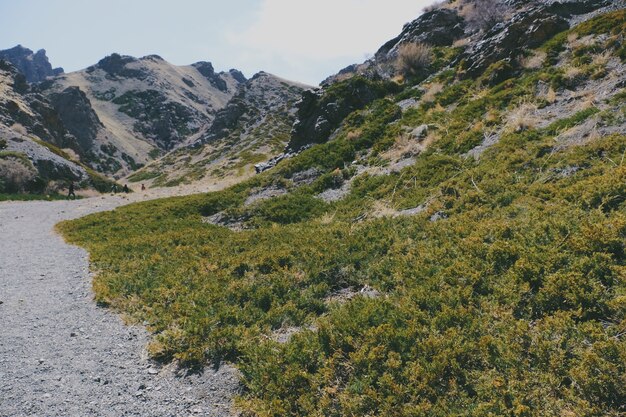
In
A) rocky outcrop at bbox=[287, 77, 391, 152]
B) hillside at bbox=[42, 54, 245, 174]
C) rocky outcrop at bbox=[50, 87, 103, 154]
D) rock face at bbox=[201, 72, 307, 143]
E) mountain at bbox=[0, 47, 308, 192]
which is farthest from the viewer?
hillside at bbox=[42, 54, 245, 174]

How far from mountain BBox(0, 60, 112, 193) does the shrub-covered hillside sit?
27.9m

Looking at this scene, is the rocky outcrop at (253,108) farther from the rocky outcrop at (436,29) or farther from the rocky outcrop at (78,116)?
the rocky outcrop at (436,29)

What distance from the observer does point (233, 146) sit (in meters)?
95.6

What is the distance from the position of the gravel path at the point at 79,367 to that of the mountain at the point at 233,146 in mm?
49935

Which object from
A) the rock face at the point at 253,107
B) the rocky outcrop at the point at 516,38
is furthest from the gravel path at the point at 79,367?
the rock face at the point at 253,107

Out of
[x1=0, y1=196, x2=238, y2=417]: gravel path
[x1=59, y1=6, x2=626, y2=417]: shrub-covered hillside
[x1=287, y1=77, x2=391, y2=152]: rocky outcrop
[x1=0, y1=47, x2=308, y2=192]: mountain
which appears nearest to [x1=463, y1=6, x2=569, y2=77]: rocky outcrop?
[x1=59, y1=6, x2=626, y2=417]: shrub-covered hillside

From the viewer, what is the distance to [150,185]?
89250 millimetres

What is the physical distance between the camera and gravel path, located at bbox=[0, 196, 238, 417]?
689 centimetres

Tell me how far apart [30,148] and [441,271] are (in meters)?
64.2

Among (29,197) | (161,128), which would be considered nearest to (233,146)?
(29,197)

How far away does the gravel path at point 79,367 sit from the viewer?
6.89 meters

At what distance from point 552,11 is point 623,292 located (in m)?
30.8

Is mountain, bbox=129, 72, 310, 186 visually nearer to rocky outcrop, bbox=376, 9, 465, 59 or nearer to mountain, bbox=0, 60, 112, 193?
mountain, bbox=0, 60, 112, 193

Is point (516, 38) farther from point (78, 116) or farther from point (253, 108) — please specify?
point (78, 116)
